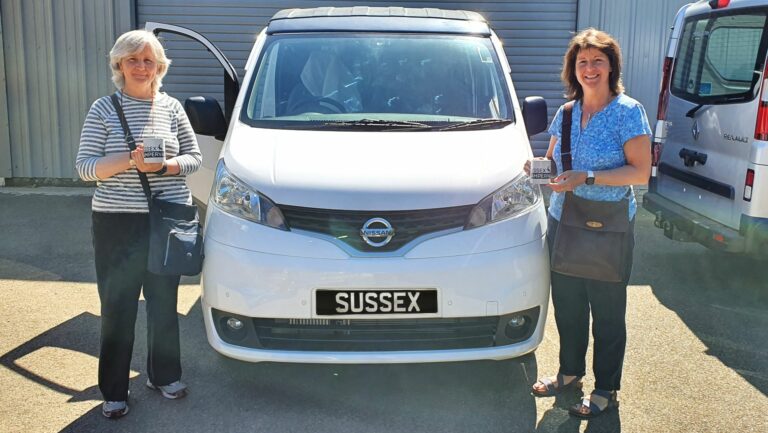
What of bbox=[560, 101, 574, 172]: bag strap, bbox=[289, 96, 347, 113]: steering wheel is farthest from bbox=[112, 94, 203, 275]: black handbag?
bbox=[560, 101, 574, 172]: bag strap

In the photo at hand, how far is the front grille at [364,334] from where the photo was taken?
3277 mm

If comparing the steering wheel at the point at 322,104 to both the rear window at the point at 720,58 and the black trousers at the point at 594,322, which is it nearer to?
the black trousers at the point at 594,322

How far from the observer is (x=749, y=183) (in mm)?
4750

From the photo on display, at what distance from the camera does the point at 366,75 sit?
4297 mm

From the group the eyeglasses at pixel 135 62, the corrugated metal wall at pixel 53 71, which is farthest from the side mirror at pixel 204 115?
the corrugated metal wall at pixel 53 71

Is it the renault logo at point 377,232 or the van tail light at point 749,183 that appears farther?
the van tail light at point 749,183

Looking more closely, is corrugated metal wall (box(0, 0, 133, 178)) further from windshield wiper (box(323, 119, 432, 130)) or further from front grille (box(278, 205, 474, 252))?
front grille (box(278, 205, 474, 252))

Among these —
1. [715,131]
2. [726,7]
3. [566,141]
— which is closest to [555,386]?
[566,141]

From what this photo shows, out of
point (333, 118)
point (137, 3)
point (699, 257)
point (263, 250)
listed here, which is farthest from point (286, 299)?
point (137, 3)

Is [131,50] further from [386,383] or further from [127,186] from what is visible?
[386,383]

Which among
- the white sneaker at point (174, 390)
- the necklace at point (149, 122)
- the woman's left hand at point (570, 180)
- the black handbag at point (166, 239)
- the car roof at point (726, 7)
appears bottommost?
the white sneaker at point (174, 390)

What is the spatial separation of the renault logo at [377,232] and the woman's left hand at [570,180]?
73 centimetres

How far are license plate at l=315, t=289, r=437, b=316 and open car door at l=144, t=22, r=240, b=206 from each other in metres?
1.36

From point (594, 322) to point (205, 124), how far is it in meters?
2.30
